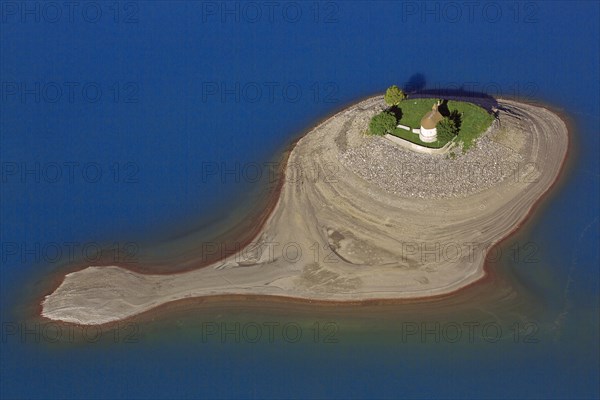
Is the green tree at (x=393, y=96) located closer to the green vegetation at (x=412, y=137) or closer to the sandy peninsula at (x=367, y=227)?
the sandy peninsula at (x=367, y=227)

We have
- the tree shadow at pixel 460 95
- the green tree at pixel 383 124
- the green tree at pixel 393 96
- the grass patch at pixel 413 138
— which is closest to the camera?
the grass patch at pixel 413 138

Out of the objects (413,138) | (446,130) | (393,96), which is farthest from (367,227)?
(393,96)

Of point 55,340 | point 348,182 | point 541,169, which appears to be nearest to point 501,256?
point 541,169

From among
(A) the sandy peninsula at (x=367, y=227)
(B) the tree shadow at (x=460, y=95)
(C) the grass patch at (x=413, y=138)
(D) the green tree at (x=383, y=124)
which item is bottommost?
(A) the sandy peninsula at (x=367, y=227)

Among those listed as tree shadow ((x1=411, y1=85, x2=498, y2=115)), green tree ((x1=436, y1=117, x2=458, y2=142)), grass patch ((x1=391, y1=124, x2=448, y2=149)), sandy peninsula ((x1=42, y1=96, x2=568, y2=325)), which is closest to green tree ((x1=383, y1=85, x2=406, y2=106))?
sandy peninsula ((x1=42, y1=96, x2=568, y2=325))

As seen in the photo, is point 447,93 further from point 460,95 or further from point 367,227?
point 367,227

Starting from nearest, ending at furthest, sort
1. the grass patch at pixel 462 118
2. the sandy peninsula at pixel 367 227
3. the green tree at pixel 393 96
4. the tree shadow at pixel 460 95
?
the sandy peninsula at pixel 367 227 < the grass patch at pixel 462 118 < the green tree at pixel 393 96 < the tree shadow at pixel 460 95

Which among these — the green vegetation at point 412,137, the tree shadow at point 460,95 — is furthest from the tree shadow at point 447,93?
the green vegetation at point 412,137
